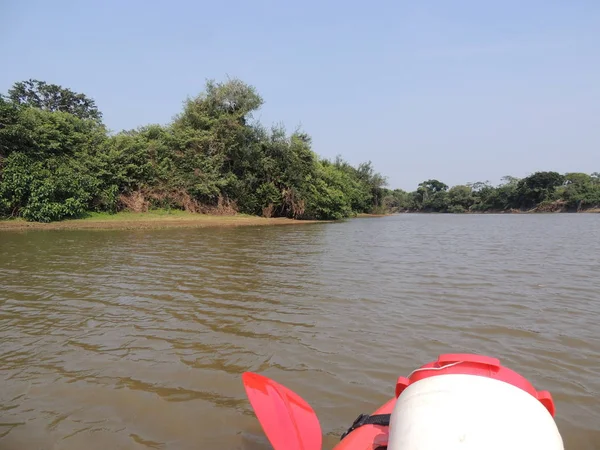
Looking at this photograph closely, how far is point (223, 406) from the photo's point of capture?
2.73 m

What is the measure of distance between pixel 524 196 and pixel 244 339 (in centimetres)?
7794

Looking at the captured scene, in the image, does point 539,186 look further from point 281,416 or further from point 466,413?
point 466,413

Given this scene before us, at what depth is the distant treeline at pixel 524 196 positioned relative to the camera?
61875 mm

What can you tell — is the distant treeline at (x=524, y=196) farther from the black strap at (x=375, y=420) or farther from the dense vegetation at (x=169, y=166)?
the black strap at (x=375, y=420)

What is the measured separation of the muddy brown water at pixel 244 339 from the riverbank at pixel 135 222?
10271 millimetres

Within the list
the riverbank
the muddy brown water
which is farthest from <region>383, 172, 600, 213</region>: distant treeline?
the muddy brown water

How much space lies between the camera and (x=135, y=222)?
19.5m

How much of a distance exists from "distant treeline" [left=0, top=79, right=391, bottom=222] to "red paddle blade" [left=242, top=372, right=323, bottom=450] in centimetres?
2002

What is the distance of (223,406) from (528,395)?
198cm

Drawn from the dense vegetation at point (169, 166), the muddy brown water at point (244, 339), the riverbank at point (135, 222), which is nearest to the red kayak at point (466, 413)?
the muddy brown water at point (244, 339)

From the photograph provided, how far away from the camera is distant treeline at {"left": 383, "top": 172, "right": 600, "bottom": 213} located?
203 ft

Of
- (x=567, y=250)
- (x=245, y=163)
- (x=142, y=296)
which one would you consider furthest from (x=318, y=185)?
(x=142, y=296)

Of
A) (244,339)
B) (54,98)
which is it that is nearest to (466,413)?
(244,339)

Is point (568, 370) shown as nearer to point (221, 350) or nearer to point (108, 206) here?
point (221, 350)
